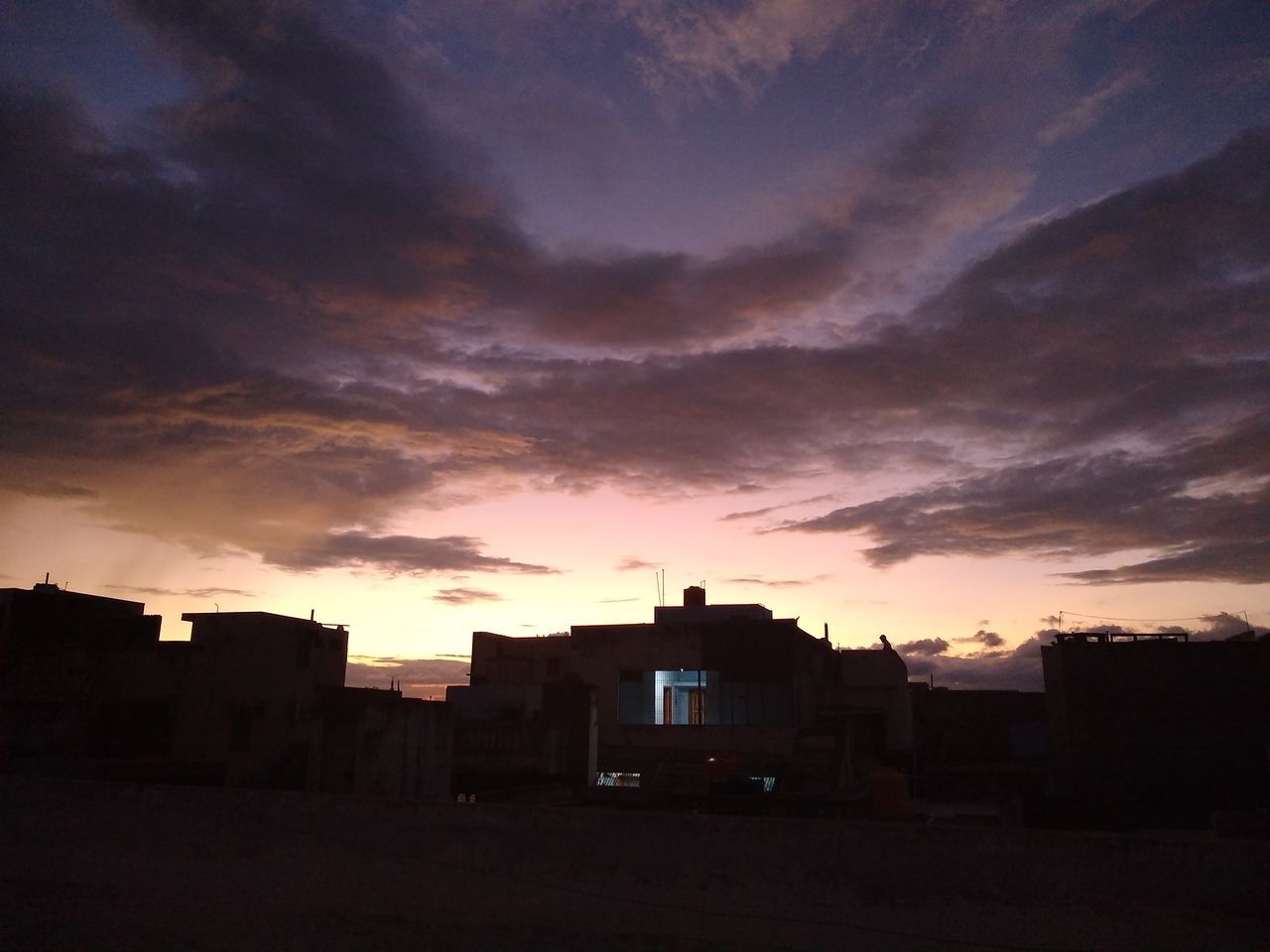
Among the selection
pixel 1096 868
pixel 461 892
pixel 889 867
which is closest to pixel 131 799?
pixel 461 892

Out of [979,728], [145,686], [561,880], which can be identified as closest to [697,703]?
[979,728]

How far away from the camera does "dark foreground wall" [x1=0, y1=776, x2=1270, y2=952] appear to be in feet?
21.6

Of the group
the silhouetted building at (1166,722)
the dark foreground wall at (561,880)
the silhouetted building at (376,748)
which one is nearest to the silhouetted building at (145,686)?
the silhouetted building at (376,748)

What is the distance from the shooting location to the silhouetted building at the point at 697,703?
3525 cm

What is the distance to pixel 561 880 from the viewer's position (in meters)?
7.86

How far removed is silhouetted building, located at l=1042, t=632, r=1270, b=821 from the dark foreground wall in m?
29.3

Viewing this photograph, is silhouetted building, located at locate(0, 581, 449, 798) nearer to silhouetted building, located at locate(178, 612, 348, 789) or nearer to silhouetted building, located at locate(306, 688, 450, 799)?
silhouetted building, located at locate(178, 612, 348, 789)

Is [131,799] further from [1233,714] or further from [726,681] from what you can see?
[1233,714]

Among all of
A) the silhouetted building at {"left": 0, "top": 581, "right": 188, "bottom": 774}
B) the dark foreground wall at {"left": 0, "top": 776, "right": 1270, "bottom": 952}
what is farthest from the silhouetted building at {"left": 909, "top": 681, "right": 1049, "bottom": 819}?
the dark foreground wall at {"left": 0, "top": 776, "right": 1270, "bottom": 952}

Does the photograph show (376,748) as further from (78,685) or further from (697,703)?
(697,703)

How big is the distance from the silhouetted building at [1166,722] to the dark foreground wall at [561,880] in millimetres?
→ 29280

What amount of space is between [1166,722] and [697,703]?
18485 mm

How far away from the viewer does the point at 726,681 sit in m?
39.8

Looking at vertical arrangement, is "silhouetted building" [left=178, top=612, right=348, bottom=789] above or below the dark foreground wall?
above
